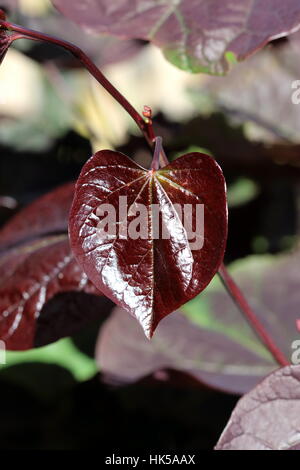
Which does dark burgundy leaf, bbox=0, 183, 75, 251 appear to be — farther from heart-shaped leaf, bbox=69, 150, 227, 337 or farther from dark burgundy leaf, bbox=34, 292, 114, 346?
heart-shaped leaf, bbox=69, 150, 227, 337

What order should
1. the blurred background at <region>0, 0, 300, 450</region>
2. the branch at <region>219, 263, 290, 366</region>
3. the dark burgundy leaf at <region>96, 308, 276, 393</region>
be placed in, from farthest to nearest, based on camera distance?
the blurred background at <region>0, 0, 300, 450</region>, the dark burgundy leaf at <region>96, 308, 276, 393</region>, the branch at <region>219, 263, 290, 366</region>

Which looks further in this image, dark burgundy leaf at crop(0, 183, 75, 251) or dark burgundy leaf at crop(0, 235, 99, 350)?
dark burgundy leaf at crop(0, 183, 75, 251)

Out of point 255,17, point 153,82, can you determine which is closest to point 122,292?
point 255,17

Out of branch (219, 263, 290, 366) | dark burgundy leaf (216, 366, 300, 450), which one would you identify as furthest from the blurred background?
dark burgundy leaf (216, 366, 300, 450)

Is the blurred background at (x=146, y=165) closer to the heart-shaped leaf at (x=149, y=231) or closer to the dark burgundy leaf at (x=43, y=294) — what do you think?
the dark burgundy leaf at (x=43, y=294)
